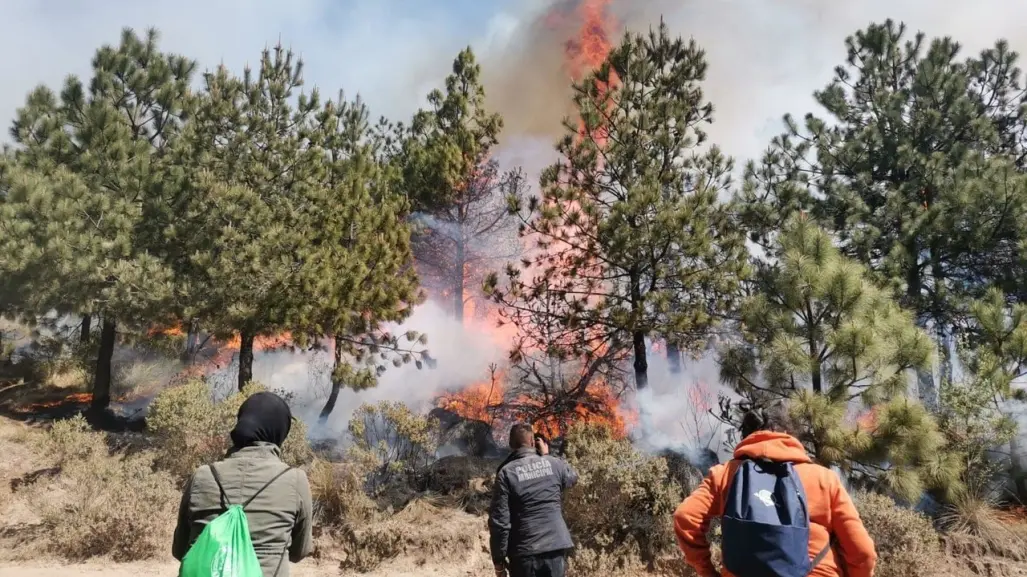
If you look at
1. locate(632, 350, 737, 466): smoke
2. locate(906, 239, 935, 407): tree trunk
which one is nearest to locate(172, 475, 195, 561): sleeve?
locate(632, 350, 737, 466): smoke

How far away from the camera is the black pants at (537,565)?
4297 millimetres

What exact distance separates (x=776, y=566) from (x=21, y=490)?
12966mm

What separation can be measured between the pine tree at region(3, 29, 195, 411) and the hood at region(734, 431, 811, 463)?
13.3m

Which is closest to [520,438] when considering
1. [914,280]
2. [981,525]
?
[981,525]

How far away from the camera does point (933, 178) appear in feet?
41.5

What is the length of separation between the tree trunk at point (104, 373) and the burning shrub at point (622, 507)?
1300 centimetres

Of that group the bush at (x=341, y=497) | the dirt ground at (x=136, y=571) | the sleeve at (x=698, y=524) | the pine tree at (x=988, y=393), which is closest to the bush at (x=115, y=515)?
the dirt ground at (x=136, y=571)

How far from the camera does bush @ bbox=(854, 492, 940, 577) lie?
292 inches

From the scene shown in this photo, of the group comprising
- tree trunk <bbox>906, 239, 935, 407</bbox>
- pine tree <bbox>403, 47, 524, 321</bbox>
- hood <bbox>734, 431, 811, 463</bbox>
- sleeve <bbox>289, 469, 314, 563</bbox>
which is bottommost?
sleeve <bbox>289, 469, 314, 563</bbox>

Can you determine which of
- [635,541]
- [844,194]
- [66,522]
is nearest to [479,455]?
[635,541]

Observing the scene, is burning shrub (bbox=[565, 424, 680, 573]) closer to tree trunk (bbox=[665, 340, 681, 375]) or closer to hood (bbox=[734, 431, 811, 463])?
tree trunk (bbox=[665, 340, 681, 375])

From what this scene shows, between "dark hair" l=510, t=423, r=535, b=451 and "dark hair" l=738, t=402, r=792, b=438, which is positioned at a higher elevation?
"dark hair" l=738, t=402, r=792, b=438

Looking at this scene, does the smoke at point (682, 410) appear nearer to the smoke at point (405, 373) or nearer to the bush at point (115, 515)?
the smoke at point (405, 373)

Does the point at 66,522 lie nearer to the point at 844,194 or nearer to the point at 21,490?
the point at 21,490
